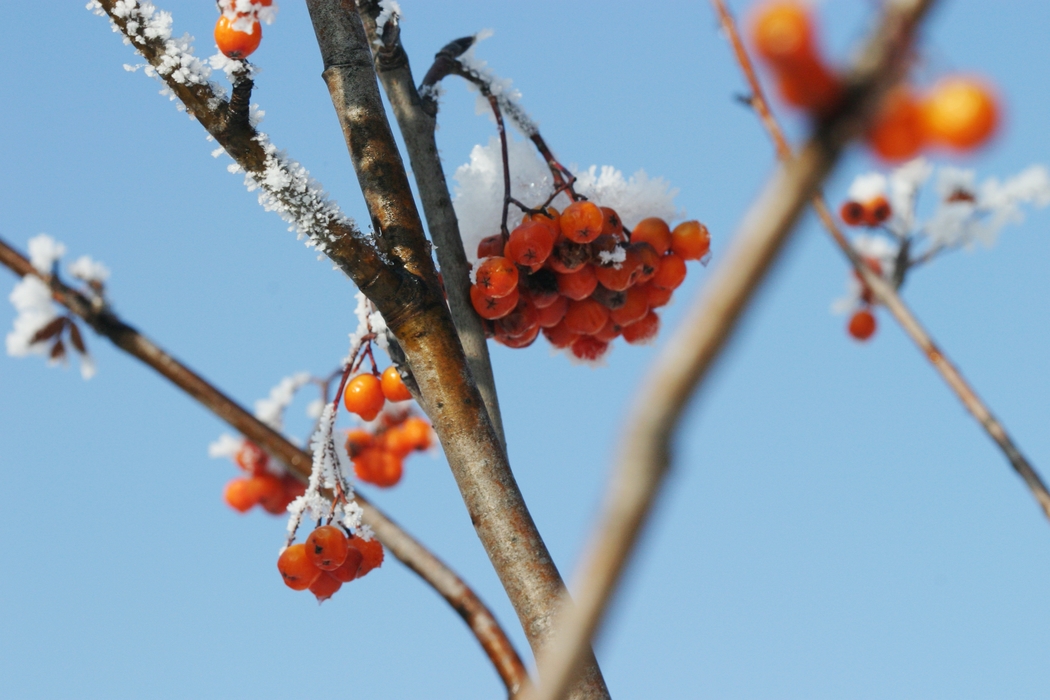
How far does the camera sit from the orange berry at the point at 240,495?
129 inches

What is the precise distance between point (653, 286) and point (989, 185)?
1.05m

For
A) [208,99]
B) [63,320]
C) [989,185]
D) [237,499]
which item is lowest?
[63,320]

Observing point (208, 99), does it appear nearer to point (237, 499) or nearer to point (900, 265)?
point (900, 265)

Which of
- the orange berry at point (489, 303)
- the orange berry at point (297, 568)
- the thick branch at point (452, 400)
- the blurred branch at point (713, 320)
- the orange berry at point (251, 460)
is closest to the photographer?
the blurred branch at point (713, 320)

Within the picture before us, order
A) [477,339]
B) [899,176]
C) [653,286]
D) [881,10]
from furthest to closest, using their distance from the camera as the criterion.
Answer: [653,286], [477,339], [899,176], [881,10]

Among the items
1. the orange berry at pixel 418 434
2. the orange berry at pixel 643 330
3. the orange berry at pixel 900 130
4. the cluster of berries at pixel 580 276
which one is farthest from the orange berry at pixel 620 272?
the orange berry at pixel 900 130

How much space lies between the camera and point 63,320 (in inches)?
36.6

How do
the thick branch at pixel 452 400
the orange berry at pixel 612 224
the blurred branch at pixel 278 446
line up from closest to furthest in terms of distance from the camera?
the blurred branch at pixel 278 446, the thick branch at pixel 452 400, the orange berry at pixel 612 224

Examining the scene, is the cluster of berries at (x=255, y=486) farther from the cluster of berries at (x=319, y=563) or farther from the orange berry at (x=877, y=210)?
the orange berry at (x=877, y=210)

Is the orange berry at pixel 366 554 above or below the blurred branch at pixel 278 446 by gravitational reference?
above

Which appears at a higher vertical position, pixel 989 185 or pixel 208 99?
pixel 208 99

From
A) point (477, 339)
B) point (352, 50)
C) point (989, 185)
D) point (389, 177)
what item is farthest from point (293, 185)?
point (989, 185)

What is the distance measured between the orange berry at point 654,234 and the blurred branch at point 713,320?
2.02m

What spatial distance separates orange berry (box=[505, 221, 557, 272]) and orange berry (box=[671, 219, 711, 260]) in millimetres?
411
